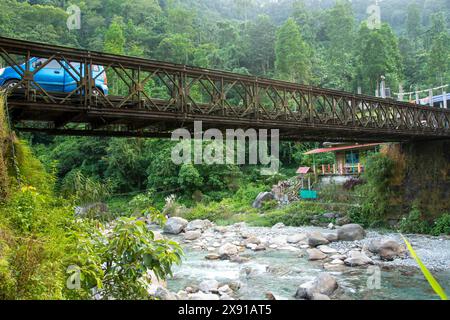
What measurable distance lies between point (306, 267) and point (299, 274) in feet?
4.21

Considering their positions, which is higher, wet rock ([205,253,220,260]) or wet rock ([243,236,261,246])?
wet rock ([243,236,261,246])

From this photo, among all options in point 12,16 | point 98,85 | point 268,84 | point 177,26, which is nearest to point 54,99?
point 98,85

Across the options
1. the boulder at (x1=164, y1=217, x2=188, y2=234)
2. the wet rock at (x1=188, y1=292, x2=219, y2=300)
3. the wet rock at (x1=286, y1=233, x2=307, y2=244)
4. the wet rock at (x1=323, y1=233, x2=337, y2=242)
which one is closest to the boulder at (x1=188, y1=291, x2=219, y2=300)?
the wet rock at (x1=188, y1=292, x2=219, y2=300)

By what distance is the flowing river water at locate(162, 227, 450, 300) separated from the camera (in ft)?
43.1

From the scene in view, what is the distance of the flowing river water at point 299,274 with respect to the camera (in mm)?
13125

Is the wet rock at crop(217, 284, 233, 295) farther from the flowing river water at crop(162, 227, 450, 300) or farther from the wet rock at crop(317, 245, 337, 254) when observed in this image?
the wet rock at crop(317, 245, 337, 254)

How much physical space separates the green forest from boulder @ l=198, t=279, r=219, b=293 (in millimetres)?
3224

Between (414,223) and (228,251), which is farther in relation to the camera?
(414,223)

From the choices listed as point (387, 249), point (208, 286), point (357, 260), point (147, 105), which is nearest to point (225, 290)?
point (208, 286)

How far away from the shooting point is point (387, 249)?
59.1 ft

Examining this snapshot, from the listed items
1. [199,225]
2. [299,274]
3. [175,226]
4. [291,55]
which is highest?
[291,55]

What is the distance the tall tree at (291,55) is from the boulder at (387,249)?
3600 cm

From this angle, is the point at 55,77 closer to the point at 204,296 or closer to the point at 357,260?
the point at 204,296

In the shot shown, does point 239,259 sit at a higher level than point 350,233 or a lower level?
lower
